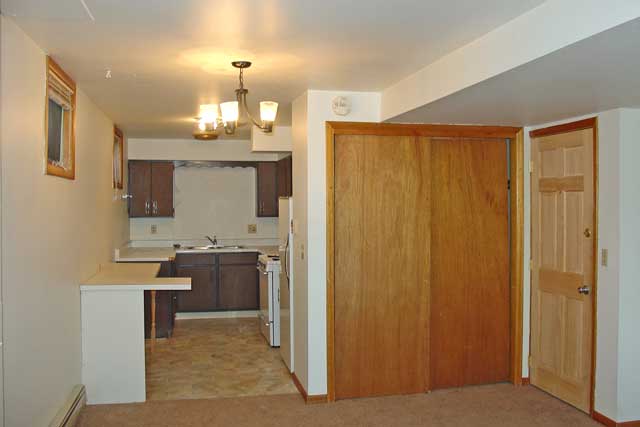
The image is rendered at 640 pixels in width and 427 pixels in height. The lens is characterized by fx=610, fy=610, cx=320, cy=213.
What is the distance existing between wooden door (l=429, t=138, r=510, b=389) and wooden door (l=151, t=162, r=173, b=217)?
4215 mm

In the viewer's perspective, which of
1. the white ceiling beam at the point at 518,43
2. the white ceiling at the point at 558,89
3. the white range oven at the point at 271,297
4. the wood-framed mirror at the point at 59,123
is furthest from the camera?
the white range oven at the point at 271,297

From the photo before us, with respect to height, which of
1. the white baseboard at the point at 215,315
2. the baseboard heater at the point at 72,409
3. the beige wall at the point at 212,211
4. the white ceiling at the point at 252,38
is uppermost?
the white ceiling at the point at 252,38

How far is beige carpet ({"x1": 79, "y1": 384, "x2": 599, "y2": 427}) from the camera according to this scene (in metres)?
4.16

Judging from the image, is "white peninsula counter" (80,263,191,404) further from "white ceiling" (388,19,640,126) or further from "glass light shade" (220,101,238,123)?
"white ceiling" (388,19,640,126)

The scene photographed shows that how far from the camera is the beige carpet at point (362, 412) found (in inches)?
164

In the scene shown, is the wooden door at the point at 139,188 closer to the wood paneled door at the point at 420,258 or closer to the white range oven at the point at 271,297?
the white range oven at the point at 271,297

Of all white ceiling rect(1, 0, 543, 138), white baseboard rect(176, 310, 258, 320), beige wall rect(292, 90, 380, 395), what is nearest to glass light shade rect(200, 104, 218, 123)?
white ceiling rect(1, 0, 543, 138)

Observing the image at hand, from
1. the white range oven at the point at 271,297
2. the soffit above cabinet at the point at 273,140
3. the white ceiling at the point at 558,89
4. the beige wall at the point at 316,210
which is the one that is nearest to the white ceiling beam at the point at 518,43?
the white ceiling at the point at 558,89

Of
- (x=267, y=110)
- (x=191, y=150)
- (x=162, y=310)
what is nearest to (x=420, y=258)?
(x=267, y=110)

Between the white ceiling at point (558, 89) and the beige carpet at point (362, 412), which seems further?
the beige carpet at point (362, 412)

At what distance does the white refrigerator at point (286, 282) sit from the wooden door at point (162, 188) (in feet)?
8.37

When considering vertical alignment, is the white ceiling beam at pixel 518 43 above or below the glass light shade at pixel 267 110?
above

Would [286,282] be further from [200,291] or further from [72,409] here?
[200,291]

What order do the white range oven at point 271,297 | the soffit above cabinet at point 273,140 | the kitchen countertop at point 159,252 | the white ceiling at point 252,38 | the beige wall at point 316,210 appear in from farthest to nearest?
1. the kitchen countertop at point 159,252
2. the soffit above cabinet at point 273,140
3. the white range oven at point 271,297
4. the beige wall at point 316,210
5. the white ceiling at point 252,38
